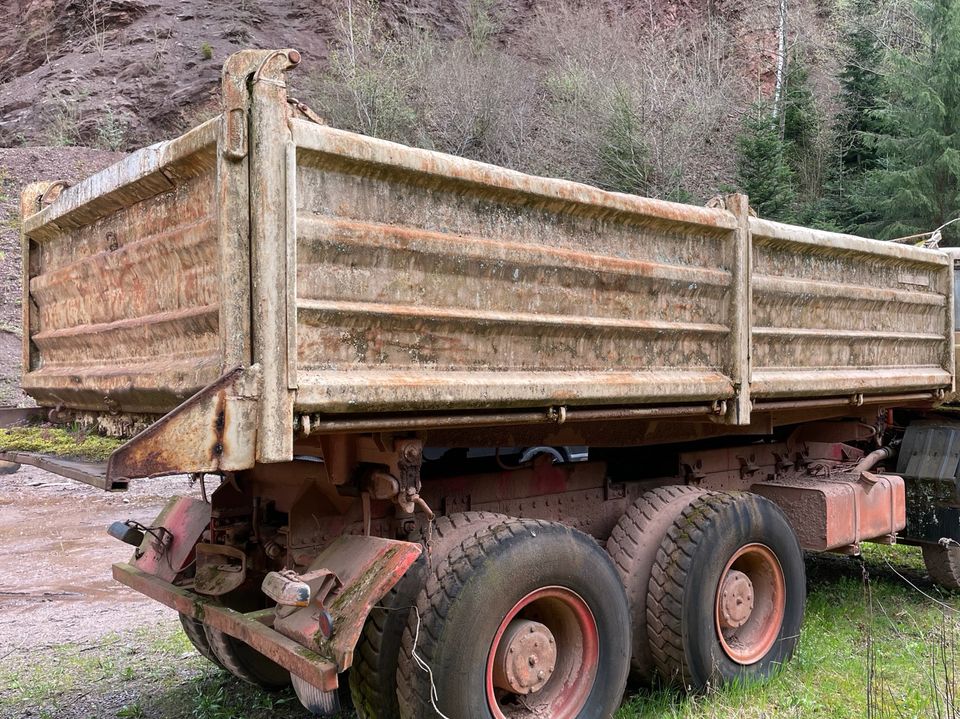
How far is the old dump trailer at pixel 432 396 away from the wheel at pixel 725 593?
0.6 inches

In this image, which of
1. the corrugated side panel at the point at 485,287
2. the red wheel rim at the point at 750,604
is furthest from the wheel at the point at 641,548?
the corrugated side panel at the point at 485,287

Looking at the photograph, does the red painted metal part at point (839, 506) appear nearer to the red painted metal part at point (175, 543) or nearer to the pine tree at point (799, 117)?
the red painted metal part at point (175, 543)

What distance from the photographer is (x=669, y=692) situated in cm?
379

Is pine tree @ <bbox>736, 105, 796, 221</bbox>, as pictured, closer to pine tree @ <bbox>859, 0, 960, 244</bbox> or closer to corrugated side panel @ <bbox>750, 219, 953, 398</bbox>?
pine tree @ <bbox>859, 0, 960, 244</bbox>

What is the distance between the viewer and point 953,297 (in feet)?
18.8

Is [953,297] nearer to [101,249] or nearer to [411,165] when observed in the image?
[411,165]

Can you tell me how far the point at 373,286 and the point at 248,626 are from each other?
1327mm

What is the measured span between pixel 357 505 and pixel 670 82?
2141 cm

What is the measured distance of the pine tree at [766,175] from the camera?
748 inches

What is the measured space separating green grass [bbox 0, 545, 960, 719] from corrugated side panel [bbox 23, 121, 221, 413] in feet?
5.37

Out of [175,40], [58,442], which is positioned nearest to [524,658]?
[58,442]

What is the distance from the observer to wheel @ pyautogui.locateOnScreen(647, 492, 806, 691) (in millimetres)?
3730

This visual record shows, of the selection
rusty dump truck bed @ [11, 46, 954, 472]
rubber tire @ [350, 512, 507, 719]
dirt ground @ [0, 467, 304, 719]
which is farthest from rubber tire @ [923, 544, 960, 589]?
dirt ground @ [0, 467, 304, 719]

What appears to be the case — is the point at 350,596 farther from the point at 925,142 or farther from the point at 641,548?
the point at 925,142
